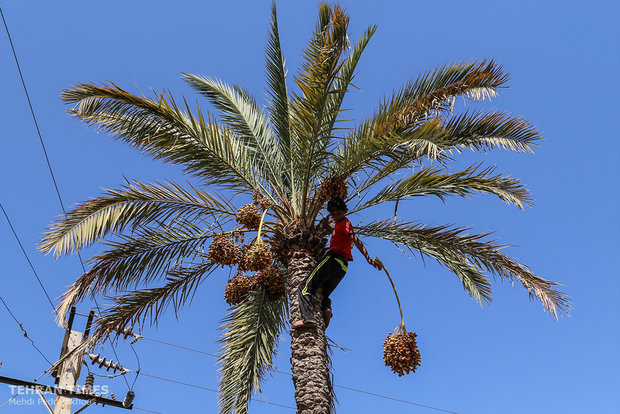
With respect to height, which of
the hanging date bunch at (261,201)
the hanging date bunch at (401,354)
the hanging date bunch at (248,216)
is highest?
the hanging date bunch at (261,201)

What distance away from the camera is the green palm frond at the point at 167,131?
7738mm

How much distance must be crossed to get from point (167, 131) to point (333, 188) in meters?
2.22

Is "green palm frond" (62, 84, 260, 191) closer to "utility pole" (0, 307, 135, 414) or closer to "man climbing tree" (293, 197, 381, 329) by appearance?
"man climbing tree" (293, 197, 381, 329)

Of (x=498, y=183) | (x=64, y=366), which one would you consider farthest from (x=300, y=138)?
(x=64, y=366)

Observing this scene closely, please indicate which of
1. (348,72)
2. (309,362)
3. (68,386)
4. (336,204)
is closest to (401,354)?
(309,362)

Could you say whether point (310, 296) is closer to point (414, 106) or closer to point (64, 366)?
point (414, 106)

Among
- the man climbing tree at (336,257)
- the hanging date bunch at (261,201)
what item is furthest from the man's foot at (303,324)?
the hanging date bunch at (261,201)

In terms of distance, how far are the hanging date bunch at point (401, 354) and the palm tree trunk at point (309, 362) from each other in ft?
2.64

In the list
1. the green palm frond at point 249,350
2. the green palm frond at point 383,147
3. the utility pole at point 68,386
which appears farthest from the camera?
the utility pole at point 68,386

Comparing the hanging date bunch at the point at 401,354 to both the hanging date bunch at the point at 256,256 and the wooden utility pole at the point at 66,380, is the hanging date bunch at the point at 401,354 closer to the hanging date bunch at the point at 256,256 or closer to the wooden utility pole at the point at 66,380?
the hanging date bunch at the point at 256,256

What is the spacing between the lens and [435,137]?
6.66 m

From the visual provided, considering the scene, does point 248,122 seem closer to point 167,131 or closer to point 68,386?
point 167,131

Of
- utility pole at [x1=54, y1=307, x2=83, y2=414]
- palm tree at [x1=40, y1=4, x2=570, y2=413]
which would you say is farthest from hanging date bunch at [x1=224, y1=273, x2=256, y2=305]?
utility pole at [x1=54, y1=307, x2=83, y2=414]

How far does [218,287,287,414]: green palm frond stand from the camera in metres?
8.52
